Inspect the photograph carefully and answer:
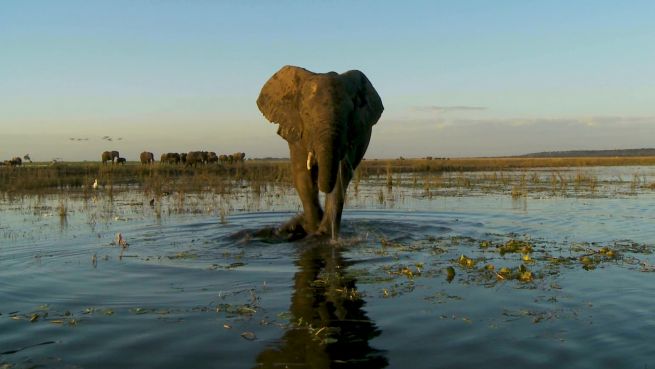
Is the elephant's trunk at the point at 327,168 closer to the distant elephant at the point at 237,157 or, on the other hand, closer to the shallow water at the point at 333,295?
the shallow water at the point at 333,295

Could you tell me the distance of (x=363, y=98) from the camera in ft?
35.9

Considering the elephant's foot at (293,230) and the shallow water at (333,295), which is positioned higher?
the elephant's foot at (293,230)

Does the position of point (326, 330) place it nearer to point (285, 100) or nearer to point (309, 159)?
point (309, 159)

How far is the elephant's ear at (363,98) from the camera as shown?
415 inches

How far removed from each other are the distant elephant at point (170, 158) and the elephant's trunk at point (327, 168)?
37.2 meters

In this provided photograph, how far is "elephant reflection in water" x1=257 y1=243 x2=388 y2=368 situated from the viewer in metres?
4.39

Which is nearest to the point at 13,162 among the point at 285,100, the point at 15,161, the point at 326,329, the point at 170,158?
the point at 15,161

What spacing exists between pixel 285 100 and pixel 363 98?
1428 millimetres

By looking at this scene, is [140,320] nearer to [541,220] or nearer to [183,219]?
[183,219]

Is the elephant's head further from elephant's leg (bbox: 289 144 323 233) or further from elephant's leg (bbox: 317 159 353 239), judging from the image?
elephant's leg (bbox: 317 159 353 239)

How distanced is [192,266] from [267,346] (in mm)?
3696

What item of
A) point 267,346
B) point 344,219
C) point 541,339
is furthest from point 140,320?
point 344,219

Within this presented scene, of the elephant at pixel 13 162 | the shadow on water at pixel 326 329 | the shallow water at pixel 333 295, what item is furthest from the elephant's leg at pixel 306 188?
the elephant at pixel 13 162

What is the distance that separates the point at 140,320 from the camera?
18.0ft
